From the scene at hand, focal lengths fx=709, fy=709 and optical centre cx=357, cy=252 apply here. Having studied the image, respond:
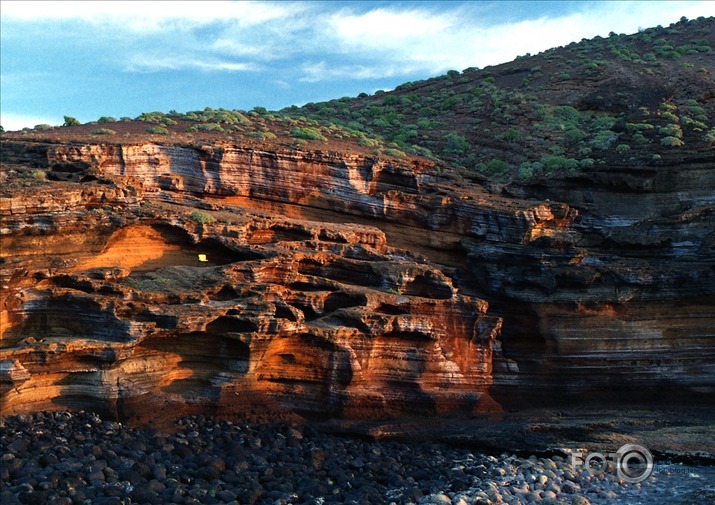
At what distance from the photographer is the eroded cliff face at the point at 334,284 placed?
18016mm

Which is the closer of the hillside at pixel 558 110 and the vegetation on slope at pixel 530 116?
the vegetation on slope at pixel 530 116

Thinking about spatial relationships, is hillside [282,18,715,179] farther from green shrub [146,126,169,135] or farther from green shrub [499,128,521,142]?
green shrub [146,126,169,135]

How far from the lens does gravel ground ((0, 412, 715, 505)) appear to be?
1405 centimetres

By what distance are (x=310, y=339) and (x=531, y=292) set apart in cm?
818

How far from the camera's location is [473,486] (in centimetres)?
1641

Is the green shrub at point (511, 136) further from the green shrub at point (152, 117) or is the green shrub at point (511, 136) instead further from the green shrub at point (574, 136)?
the green shrub at point (152, 117)

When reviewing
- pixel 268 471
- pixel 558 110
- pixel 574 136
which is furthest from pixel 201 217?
pixel 558 110

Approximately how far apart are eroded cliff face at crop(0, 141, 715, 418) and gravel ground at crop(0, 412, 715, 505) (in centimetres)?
127

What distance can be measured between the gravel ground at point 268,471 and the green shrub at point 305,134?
587 inches

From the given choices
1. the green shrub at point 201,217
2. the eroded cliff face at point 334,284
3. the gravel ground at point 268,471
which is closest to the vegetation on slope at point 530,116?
the eroded cliff face at point 334,284

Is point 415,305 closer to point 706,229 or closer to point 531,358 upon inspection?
point 531,358

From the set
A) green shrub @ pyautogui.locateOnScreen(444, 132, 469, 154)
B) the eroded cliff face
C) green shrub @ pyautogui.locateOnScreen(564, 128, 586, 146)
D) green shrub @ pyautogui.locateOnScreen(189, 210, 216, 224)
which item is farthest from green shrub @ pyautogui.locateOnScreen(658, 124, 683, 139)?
green shrub @ pyautogui.locateOnScreen(189, 210, 216, 224)

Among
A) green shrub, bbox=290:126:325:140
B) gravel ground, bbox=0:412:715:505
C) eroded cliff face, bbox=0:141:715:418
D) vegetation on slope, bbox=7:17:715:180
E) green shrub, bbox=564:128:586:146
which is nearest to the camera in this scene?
gravel ground, bbox=0:412:715:505

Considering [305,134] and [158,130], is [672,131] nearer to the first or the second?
[305,134]
